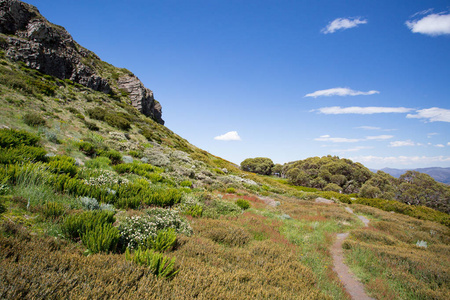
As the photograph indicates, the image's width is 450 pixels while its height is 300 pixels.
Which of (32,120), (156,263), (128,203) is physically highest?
(32,120)

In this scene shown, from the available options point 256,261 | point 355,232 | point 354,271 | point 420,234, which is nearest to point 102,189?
point 256,261

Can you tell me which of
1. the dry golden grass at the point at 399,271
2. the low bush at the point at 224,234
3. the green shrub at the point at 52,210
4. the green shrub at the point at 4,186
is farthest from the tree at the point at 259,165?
the green shrub at the point at 4,186

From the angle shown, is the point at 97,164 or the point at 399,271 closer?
the point at 399,271

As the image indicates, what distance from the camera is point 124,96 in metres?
46.1

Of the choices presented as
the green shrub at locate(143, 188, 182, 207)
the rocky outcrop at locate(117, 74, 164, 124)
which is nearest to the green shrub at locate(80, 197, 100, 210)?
the green shrub at locate(143, 188, 182, 207)

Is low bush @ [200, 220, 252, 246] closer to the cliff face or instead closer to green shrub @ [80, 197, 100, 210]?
green shrub @ [80, 197, 100, 210]

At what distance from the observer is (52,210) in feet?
13.8

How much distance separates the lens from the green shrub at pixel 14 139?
22.4 feet

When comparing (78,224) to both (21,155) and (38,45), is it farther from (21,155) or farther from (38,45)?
(38,45)

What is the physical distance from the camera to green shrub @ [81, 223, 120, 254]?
3494 mm

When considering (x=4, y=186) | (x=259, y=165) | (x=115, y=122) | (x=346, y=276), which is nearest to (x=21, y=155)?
(x=4, y=186)

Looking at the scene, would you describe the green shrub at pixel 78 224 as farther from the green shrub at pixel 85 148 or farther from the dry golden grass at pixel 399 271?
the green shrub at pixel 85 148

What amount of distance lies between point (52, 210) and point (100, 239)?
5.32 ft

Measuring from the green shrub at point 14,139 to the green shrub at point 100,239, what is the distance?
6.14 metres
